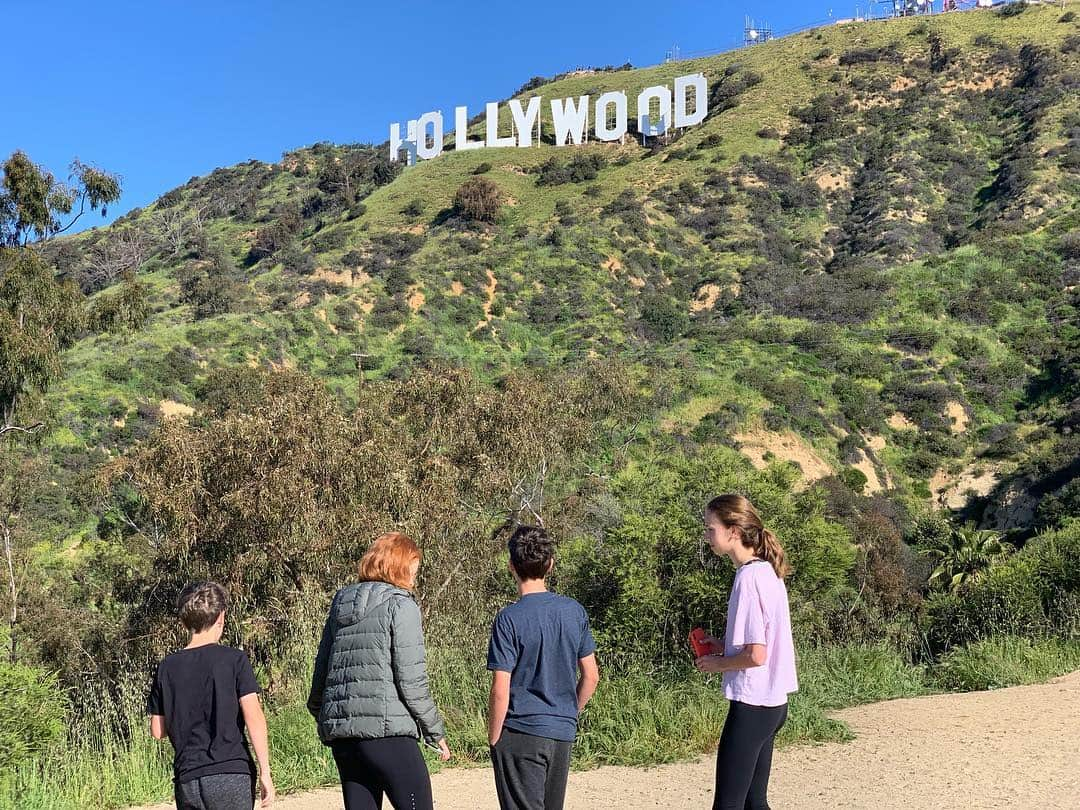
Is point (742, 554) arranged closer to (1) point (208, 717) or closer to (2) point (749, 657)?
(2) point (749, 657)

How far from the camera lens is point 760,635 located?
3629 mm

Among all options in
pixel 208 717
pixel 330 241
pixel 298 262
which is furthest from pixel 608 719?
pixel 330 241

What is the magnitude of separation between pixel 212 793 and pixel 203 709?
293 millimetres

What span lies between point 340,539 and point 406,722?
9210 millimetres

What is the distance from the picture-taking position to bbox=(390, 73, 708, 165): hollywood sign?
59.0m

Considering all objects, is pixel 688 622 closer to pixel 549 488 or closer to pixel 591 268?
pixel 549 488

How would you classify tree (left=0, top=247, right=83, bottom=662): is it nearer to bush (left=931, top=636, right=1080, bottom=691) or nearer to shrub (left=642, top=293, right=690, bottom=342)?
bush (left=931, top=636, right=1080, bottom=691)

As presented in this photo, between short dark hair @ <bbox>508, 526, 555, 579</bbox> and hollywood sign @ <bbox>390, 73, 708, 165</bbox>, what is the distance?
56878 mm

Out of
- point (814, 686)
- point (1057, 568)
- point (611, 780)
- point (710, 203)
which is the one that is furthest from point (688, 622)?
point (710, 203)

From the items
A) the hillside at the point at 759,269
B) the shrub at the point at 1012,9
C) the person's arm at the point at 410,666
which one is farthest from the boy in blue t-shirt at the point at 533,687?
the shrub at the point at 1012,9

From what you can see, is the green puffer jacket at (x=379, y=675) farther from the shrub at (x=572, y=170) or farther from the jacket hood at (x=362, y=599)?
the shrub at (x=572, y=170)

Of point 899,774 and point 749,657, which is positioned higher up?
point 749,657

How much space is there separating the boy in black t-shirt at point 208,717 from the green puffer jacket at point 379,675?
0.29 metres

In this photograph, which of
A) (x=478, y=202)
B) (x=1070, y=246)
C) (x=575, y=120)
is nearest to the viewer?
(x=1070, y=246)
